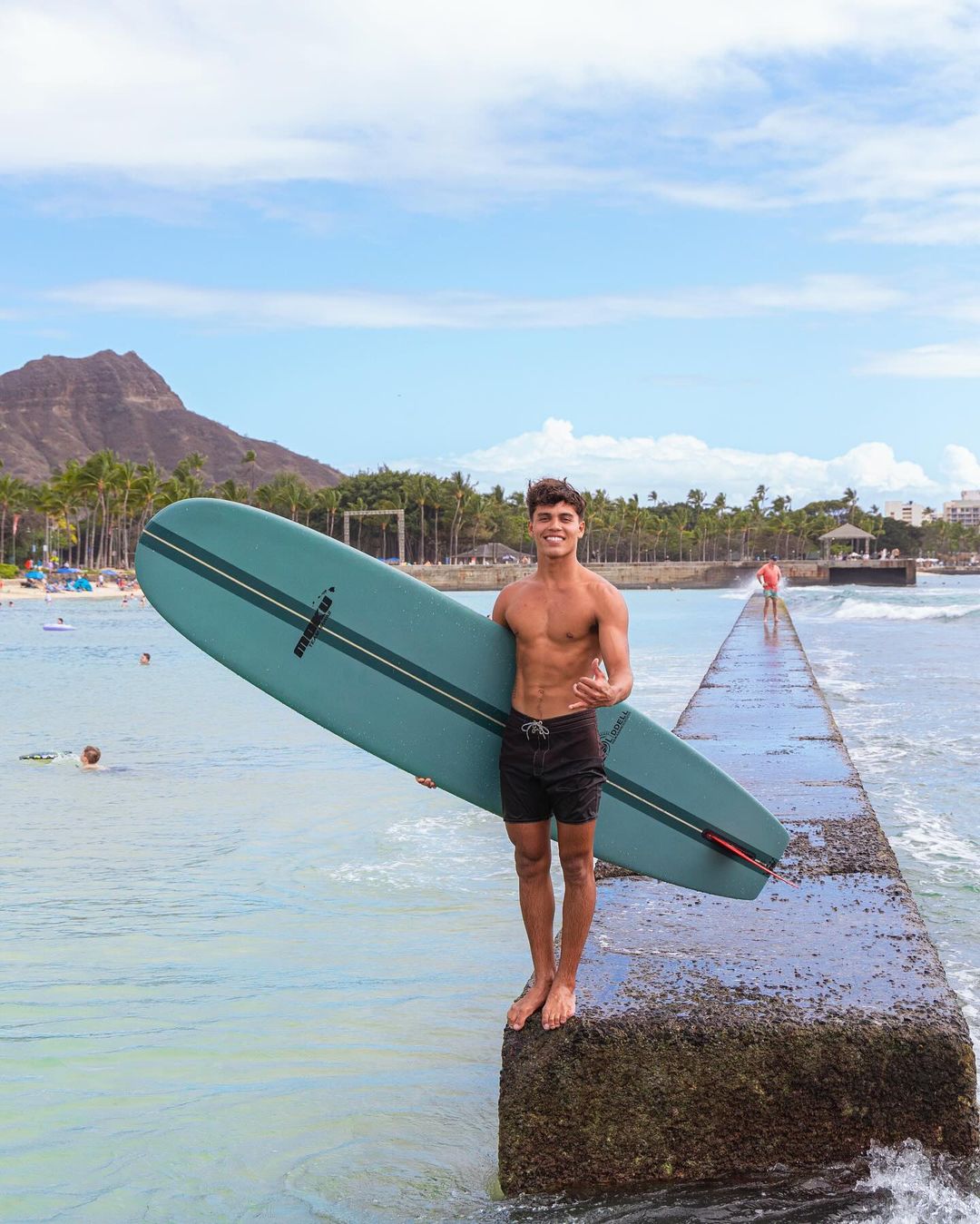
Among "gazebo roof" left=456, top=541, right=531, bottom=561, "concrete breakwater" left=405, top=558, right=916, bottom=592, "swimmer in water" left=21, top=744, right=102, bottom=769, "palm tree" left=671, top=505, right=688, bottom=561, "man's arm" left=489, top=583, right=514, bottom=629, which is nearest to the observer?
"man's arm" left=489, top=583, right=514, bottom=629

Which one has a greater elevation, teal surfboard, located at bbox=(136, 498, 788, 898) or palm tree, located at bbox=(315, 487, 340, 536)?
palm tree, located at bbox=(315, 487, 340, 536)

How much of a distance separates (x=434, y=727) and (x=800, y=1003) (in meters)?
1.24

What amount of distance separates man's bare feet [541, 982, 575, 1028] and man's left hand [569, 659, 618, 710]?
69 cm

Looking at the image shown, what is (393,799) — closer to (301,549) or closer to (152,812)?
(152,812)

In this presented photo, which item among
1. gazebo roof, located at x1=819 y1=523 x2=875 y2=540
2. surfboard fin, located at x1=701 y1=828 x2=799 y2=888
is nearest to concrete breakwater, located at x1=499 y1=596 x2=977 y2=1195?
surfboard fin, located at x1=701 y1=828 x2=799 y2=888

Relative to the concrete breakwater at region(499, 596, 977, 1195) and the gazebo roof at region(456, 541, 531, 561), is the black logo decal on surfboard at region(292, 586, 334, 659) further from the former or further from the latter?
the gazebo roof at region(456, 541, 531, 561)

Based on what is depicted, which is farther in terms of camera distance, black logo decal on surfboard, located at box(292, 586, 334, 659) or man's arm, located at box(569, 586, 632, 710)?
black logo decal on surfboard, located at box(292, 586, 334, 659)

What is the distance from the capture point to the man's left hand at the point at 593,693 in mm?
2820

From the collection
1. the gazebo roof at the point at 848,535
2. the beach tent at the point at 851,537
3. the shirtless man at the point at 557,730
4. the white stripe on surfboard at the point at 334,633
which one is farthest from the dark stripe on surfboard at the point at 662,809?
the gazebo roof at the point at 848,535

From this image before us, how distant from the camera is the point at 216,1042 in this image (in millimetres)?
4398

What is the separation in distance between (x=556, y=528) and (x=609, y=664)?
14.5 inches

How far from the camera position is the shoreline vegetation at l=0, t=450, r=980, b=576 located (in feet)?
281

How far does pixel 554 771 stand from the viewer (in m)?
2.96

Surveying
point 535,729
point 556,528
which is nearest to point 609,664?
point 535,729
